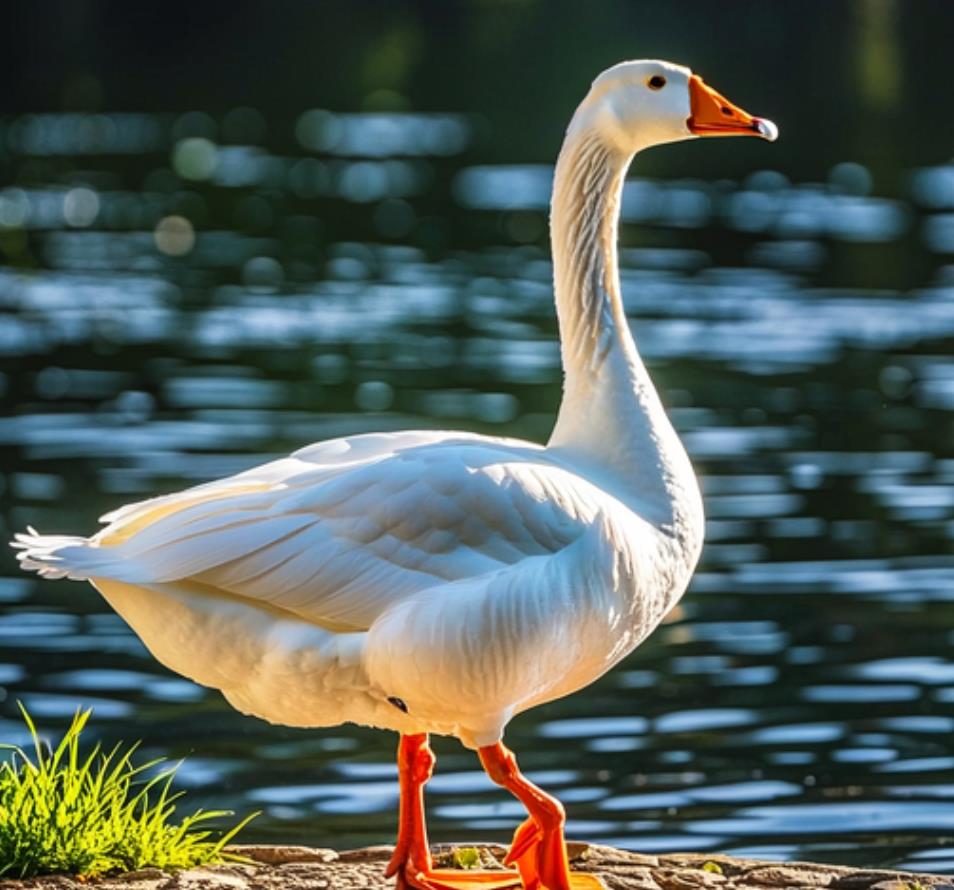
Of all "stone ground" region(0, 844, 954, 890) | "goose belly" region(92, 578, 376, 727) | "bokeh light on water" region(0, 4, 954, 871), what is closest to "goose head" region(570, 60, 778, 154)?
"goose belly" region(92, 578, 376, 727)

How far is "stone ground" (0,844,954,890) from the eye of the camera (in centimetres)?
672

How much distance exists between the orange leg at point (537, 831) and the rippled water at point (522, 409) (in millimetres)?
2848

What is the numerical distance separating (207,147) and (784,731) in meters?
21.2

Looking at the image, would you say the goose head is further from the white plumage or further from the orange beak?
the white plumage

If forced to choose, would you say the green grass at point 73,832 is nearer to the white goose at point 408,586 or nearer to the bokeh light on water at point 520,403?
the white goose at point 408,586

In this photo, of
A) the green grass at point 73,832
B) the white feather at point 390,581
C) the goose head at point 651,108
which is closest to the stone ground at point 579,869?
the green grass at point 73,832

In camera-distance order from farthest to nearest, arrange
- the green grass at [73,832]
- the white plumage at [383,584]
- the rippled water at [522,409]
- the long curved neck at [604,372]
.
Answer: the rippled water at [522,409]
the long curved neck at [604,372]
the green grass at [73,832]
the white plumage at [383,584]

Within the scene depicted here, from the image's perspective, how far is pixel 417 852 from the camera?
6816mm

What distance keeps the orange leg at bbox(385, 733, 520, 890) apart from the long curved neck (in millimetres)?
1084

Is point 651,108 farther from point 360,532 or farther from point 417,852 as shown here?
point 417,852

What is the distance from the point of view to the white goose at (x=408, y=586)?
6242mm

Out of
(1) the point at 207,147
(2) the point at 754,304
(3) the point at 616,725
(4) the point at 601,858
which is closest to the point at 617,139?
(4) the point at 601,858

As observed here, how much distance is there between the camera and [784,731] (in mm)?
10641

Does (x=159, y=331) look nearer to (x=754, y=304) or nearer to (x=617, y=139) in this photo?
(x=754, y=304)
